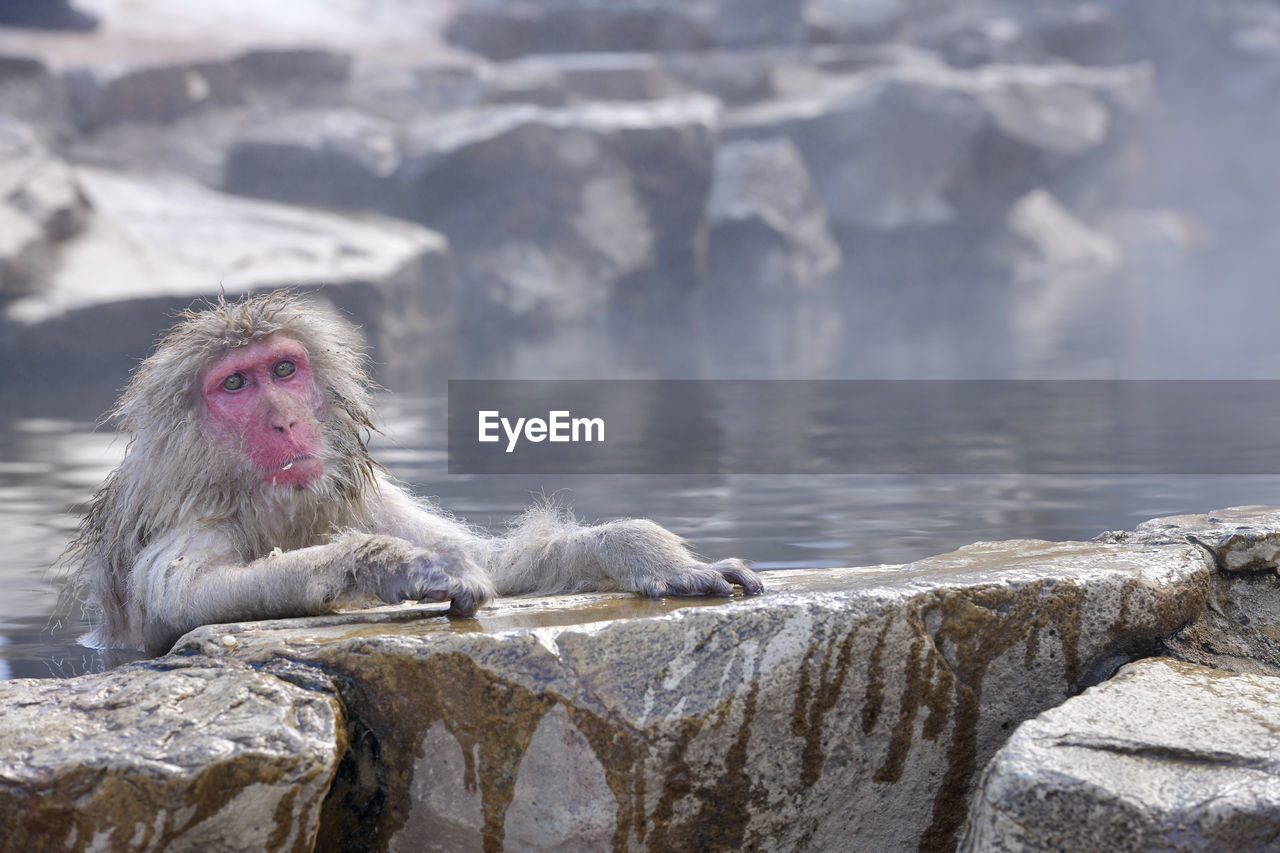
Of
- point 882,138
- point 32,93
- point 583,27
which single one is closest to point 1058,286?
point 882,138

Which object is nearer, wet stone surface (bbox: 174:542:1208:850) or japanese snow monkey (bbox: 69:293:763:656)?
wet stone surface (bbox: 174:542:1208:850)

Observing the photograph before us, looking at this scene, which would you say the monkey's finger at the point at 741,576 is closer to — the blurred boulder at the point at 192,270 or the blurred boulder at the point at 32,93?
the blurred boulder at the point at 192,270

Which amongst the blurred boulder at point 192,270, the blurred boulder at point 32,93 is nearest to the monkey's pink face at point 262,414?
the blurred boulder at point 192,270

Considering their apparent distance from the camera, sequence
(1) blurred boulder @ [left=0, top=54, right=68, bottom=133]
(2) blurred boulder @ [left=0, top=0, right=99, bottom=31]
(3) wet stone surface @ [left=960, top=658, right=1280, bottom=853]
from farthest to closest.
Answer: (2) blurred boulder @ [left=0, top=0, right=99, bottom=31] → (1) blurred boulder @ [left=0, top=54, right=68, bottom=133] → (3) wet stone surface @ [left=960, top=658, right=1280, bottom=853]

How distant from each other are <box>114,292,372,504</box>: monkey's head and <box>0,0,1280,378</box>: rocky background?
7.93 metres

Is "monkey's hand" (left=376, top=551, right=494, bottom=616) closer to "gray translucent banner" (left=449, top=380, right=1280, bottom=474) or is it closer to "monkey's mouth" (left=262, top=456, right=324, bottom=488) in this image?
"monkey's mouth" (left=262, top=456, right=324, bottom=488)

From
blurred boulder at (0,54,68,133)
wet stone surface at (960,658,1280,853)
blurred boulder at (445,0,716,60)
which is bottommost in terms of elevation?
wet stone surface at (960,658,1280,853)

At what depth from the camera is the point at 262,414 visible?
2.89 m

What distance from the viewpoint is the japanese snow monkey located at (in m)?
2.67

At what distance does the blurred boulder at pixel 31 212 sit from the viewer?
1101 cm

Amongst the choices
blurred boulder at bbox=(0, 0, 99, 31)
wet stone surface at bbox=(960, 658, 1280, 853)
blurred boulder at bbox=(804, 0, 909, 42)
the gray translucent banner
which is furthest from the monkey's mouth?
blurred boulder at bbox=(804, 0, 909, 42)

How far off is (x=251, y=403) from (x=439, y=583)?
655 millimetres

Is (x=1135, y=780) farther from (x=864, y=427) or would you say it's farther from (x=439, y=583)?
(x=864, y=427)

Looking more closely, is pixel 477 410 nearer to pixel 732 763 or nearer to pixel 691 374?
pixel 691 374
